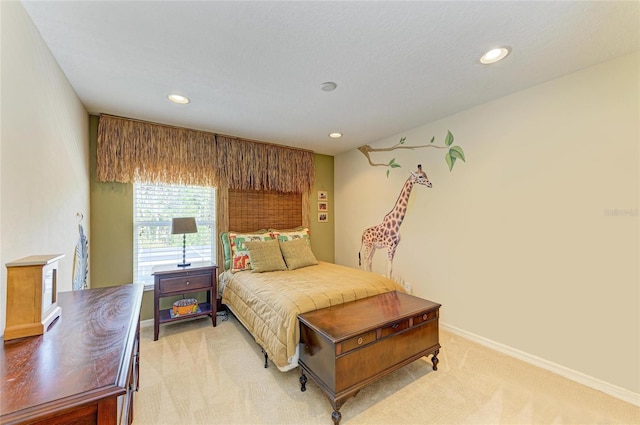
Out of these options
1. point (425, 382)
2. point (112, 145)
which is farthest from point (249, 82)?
point (425, 382)

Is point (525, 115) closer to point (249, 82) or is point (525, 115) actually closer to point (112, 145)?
point (249, 82)

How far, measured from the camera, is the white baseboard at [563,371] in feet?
6.17

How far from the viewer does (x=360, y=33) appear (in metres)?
1.62

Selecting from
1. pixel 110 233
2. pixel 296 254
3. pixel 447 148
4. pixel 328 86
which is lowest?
pixel 296 254

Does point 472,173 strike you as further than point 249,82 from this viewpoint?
Yes

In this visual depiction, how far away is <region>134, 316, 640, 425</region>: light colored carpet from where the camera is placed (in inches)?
68.2

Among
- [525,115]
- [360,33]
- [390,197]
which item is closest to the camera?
[360,33]

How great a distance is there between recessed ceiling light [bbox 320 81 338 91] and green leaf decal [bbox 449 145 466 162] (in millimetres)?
1517

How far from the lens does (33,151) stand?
148 centimetres

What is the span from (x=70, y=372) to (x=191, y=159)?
9.56ft

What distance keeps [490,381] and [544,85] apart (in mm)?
2473

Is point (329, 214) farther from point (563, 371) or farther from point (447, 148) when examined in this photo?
point (563, 371)

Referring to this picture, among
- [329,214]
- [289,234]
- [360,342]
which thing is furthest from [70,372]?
[329,214]

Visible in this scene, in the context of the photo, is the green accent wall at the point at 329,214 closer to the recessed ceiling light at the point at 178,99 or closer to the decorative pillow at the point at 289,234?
the decorative pillow at the point at 289,234
